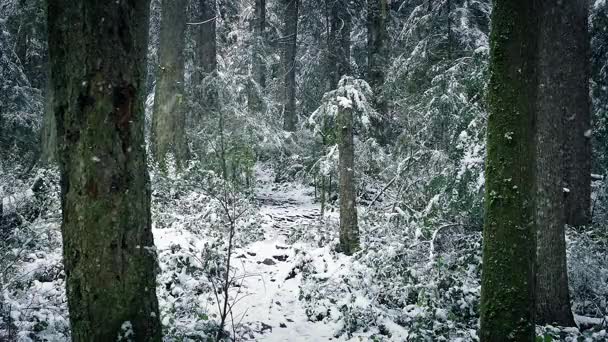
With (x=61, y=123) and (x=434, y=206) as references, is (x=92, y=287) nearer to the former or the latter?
(x=61, y=123)

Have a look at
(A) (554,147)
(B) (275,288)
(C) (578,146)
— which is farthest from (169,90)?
(C) (578,146)

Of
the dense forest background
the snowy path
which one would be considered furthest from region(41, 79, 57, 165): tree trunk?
the snowy path

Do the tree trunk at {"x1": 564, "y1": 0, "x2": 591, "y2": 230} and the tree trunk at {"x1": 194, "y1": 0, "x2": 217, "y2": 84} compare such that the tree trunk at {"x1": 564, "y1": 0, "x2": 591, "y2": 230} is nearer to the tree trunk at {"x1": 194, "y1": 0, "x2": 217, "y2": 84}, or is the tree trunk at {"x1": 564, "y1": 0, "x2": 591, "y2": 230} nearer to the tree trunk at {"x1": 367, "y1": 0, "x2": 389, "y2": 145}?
the tree trunk at {"x1": 367, "y1": 0, "x2": 389, "y2": 145}

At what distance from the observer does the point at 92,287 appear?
297 centimetres

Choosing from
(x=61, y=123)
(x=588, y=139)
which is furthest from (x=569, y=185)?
(x=61, y=123)

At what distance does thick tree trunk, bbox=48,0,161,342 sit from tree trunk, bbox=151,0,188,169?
26.2 ft

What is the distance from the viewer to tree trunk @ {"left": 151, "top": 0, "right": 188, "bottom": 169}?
1084 centimetres

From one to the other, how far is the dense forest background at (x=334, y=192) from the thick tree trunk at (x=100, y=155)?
498 mm

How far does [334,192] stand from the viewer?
504 inches

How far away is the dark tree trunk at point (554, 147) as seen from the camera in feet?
19.2

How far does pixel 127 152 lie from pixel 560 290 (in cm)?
581

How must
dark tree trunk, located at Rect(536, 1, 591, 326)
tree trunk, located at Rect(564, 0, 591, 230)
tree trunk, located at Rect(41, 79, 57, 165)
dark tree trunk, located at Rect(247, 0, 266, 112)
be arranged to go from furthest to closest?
dark tree trunk, located at Rect(247, 0, 266, 112) < tree trunk, located at Rect(41, 79, 57, 165) < tree trunk, located at Rect(564, 0, 591, 230) < dark tree trunk, located at Rect(536, 1, 591, 326)

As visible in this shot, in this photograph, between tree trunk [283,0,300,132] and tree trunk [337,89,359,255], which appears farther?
tree trunk [283,0,300,132]

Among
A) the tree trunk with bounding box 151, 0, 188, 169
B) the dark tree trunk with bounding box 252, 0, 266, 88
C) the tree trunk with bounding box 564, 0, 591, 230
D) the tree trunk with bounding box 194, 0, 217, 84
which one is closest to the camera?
the tree trunk with bounding box 564, 0, 591, 230
